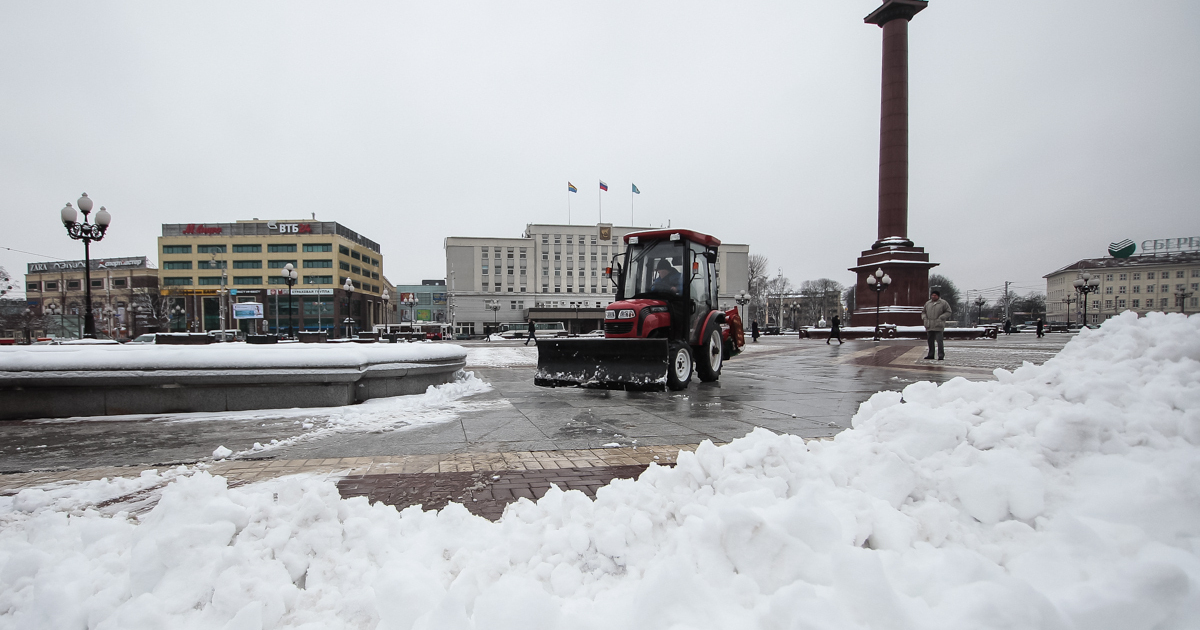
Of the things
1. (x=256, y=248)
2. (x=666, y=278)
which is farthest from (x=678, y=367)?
(x=256, y=248)

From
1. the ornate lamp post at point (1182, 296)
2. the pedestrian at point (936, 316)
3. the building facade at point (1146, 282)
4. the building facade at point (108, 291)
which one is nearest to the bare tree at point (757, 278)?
the building facade at point (1146, 282)

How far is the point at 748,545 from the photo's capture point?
1.72 metres

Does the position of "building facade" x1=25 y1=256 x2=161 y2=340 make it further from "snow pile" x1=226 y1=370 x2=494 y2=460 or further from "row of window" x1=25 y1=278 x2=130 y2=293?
"snow pile" x1=226 y1=370 x2=494 y2=460

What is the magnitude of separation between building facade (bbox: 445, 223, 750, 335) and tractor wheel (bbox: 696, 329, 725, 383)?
6482 cm

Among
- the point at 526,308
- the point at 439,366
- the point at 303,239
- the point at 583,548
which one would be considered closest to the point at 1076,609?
the point at 583,548

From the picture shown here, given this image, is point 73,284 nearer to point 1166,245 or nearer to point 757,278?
point 757,278

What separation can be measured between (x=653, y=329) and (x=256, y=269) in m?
81.8

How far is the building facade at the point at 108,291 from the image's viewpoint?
2315 inches

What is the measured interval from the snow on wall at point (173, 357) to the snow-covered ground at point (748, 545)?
12.5 feet

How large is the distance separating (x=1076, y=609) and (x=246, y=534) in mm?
2839

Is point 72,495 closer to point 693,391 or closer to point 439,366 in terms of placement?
point 439,366

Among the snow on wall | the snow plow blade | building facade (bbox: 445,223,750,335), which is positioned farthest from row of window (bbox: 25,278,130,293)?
the snow plow blade

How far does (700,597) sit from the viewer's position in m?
1.58

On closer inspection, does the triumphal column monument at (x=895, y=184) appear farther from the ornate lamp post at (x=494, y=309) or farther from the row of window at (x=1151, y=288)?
the ornate lamp post at (x=494, y=309)
